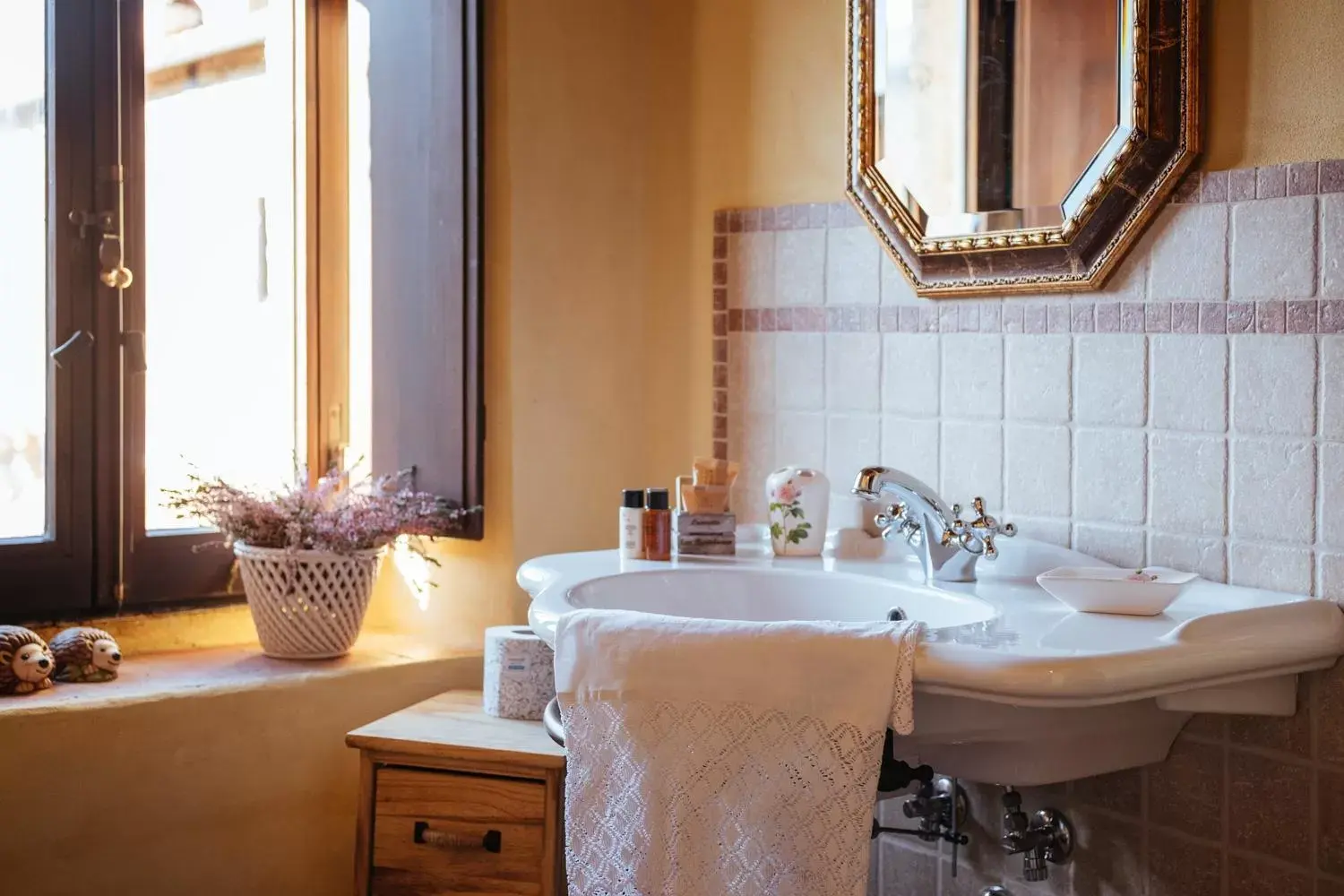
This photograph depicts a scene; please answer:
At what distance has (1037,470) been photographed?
72.5 inches

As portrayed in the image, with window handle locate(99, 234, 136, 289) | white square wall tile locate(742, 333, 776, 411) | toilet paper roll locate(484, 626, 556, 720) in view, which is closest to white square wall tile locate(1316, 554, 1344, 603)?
white square wall tile locate(742, 333, 776, 411)

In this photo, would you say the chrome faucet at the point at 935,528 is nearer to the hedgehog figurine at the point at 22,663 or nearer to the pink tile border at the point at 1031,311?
the pink tile border at the point at 1031,311

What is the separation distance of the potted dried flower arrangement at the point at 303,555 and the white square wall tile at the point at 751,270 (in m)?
0.61

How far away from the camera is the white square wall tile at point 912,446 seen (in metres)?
1.97

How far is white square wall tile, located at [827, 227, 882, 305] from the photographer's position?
2033 millimetres

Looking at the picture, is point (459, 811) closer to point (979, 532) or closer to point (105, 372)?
point (979, 532)

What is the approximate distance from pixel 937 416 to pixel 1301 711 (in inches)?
23.8

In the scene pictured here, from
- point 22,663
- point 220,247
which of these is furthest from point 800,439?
point 22,663

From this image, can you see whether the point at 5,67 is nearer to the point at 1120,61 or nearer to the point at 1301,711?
the point at 1120,61

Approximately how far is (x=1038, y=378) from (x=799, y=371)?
42 cm

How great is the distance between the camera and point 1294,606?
1.51m

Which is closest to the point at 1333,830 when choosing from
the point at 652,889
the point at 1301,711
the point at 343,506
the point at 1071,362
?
the point at 1301,711

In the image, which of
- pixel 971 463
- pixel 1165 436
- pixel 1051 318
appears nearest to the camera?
pixel 1165 436

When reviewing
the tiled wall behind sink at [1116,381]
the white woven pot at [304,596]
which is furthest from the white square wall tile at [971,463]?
the white woven pot at [304,596]
